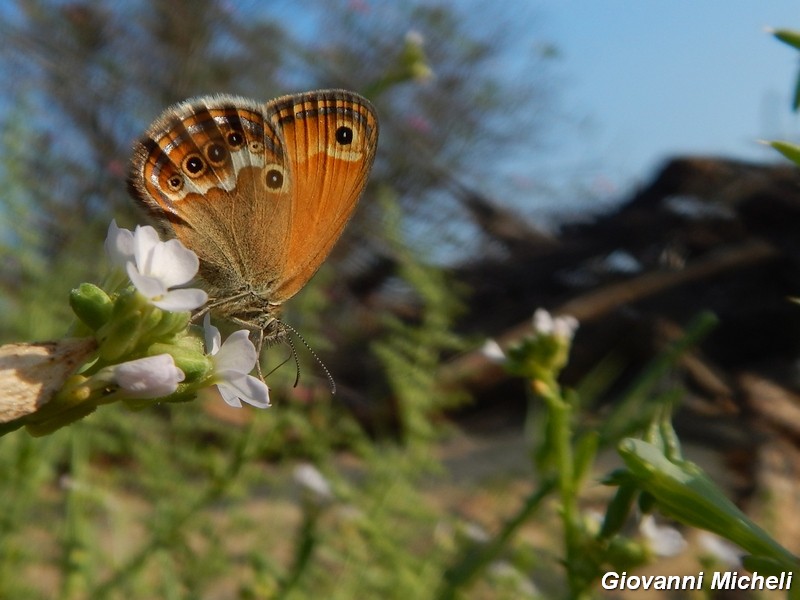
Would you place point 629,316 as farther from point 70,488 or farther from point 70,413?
point 70,413

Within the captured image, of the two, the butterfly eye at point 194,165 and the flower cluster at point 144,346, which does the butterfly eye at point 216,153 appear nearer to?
the butterfly eye at point 194,165

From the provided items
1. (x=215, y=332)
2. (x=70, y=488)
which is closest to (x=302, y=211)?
(x=215, y=332)

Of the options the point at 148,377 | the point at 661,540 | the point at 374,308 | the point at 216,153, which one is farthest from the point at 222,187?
the point at 374,308

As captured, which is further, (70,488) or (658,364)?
(70,488)

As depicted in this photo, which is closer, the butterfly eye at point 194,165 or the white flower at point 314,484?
the butterfly eye at point 194,165

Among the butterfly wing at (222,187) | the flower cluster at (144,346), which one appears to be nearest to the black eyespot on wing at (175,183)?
the butterfly wing at (222,187)
